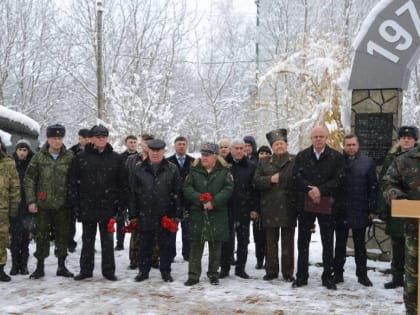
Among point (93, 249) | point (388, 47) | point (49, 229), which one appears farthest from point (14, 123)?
point (388, 47)

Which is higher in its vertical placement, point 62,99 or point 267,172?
point 62,99

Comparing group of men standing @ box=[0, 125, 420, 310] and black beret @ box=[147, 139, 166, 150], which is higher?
black beret @ box=[147, 139, 166, 150]

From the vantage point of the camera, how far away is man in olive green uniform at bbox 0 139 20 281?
6.19 m

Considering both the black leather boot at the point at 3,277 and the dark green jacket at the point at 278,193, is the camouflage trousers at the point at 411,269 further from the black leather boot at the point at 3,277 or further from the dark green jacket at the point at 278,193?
the black leather boot at the point at 3,277

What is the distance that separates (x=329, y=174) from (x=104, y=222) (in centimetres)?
277

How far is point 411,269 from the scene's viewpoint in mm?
4098

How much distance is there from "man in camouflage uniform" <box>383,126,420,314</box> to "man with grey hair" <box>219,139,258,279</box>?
2509 millimetres

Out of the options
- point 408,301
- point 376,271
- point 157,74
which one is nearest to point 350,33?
point 157,74

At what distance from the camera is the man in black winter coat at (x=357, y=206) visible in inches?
242

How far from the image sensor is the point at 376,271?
7059mm

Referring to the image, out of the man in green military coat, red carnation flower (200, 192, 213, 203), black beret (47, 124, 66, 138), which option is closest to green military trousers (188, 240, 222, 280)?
the man in green military coat

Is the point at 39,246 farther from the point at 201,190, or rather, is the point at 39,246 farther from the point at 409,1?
the point at 409,1

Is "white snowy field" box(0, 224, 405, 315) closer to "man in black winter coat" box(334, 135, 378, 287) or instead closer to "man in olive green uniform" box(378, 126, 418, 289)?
"man in olive green uniform" box(378, 126, 418, 289)

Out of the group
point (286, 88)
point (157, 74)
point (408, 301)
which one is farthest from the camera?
point (157, 74)
